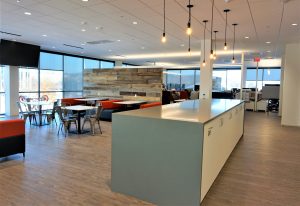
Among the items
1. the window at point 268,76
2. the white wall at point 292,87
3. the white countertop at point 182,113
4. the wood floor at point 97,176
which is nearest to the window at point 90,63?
the wood floor at point 97,176

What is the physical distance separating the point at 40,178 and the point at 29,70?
9047mm

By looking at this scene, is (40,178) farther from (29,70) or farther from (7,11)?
(29,70)

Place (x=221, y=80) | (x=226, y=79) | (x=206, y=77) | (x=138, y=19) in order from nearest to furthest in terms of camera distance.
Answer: (x=138, y=19) < (x=206, y=77) < (x=226, y=79) < (x=221, y=80)

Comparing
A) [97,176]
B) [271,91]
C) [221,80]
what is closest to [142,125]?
[97,176]

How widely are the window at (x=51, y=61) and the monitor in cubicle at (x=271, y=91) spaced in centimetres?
1177

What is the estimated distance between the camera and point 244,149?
17.9 feet

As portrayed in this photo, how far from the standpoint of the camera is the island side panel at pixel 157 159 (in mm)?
2666

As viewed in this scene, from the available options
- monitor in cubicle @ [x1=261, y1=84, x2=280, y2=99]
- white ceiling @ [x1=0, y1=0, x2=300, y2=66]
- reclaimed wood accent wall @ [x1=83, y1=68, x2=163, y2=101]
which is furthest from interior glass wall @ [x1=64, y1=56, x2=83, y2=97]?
monitor in cubicle @ [x1=261, y1=84, x2=280, y2=99]

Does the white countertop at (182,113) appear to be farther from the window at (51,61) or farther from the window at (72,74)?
the window at (72,74)

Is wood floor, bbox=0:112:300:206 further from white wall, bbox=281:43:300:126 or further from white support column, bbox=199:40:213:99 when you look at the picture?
white wall, bbox=281:43:300:126

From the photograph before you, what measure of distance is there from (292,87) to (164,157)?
797cm

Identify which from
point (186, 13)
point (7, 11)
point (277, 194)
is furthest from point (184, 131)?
point (7, 11)

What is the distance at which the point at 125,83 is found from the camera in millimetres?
10859

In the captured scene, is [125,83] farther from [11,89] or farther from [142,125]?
[142,125]
